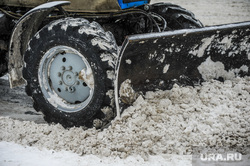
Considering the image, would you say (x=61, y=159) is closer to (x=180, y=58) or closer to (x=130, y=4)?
(x=180, y=58)

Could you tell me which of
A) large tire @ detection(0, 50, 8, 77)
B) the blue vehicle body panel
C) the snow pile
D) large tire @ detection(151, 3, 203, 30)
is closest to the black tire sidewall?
the snow pile

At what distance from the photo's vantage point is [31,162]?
1876 mm

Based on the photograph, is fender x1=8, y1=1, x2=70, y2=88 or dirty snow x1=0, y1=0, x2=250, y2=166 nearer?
dirty snow x1=0, y1=0, x2=250, y2=166

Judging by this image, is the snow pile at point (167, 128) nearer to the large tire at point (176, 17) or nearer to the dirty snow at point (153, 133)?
the dirty snow at point (153, 133)

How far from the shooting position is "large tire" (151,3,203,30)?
3.34 meters

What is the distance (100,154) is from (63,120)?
1.97 ft

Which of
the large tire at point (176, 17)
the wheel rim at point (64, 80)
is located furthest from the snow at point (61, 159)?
the large tire at point (176, 17)

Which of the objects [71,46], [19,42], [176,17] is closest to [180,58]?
[71,46]

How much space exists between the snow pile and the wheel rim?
26cm

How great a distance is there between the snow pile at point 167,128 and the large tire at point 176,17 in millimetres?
1298

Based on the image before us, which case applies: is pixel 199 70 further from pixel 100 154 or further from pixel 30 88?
pixel 30 88

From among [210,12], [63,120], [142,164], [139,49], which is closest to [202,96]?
[139,49]

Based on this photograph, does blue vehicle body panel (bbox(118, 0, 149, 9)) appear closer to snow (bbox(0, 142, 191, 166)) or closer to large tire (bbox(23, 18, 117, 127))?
large tire (bbox(23, 18, 117, 127))

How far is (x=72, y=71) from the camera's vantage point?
228 cm
